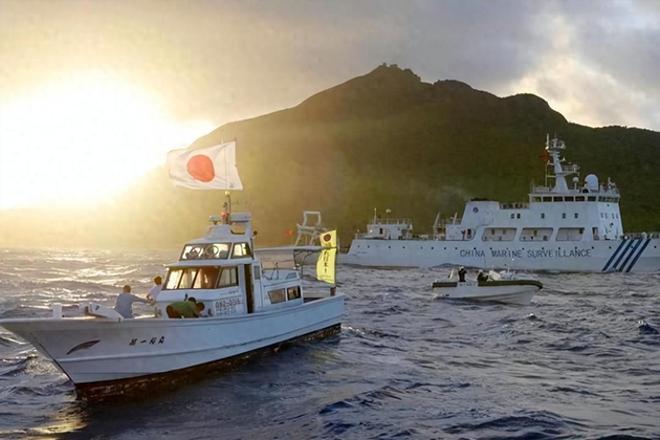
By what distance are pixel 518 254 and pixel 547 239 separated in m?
3.18

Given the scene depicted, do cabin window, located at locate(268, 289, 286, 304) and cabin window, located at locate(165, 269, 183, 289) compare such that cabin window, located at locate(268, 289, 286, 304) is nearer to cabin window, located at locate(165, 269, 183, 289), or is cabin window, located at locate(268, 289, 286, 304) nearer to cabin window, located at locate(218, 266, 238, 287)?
cabin window, located at locate(218, 266, 238, 287)

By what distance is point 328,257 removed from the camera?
25812mm

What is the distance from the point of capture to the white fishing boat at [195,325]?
15562 mm

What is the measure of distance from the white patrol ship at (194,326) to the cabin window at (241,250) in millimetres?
32

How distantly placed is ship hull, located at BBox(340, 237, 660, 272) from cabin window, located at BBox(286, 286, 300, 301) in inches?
1847

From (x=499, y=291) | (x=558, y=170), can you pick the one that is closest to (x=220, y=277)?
(x=499, y=291)

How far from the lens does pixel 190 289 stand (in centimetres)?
1914

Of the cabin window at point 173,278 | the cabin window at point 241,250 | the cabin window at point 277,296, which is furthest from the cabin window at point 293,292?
the cabin window at point 173,278

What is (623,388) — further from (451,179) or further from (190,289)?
(451,179)

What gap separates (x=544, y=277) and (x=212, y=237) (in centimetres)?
4273

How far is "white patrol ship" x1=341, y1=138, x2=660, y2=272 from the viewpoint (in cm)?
6297

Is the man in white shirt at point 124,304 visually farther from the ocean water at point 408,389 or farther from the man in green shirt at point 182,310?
the ocean water at point 408,389

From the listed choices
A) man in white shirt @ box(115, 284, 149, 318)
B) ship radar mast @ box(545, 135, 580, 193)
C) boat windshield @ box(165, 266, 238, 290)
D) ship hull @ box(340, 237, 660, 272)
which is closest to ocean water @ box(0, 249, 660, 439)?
man in white shirt @ box(115, 284, 149, 318)

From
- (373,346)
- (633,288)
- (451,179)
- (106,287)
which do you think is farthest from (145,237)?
(373,346)
